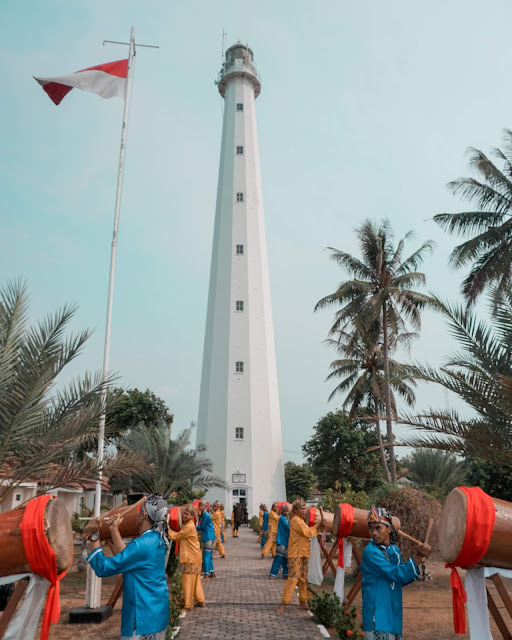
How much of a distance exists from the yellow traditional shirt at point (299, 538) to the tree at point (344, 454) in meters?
25.8

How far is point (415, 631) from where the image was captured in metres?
8.11

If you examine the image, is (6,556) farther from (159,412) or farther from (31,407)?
(159,412)

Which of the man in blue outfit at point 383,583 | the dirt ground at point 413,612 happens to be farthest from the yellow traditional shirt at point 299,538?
the man in blue outfit at point 383,583

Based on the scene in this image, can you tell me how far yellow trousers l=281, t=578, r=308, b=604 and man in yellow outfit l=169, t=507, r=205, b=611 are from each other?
1471 mm

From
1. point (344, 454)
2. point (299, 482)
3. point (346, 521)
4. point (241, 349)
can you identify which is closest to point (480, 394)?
point (346, 521)

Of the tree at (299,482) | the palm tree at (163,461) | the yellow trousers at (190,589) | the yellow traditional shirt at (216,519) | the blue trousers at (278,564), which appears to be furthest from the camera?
the tree at (299,482)

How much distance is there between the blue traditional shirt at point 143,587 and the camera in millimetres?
4637

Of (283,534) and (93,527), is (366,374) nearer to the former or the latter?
(283,534)

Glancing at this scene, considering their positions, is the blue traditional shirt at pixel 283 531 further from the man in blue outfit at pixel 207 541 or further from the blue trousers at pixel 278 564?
the man in blue outfit at pixel 207 541

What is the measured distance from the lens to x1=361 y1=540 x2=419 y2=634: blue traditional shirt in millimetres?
4863

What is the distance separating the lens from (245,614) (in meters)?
8.94

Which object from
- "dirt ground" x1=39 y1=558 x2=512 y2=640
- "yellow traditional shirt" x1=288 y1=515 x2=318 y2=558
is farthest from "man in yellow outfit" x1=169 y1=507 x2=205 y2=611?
"yellow traditional shirt" x1=288 y1=515 x2=318 y2=558

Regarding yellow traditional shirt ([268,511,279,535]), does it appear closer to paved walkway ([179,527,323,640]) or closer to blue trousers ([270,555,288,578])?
paved walkway ([179,527,323,640])

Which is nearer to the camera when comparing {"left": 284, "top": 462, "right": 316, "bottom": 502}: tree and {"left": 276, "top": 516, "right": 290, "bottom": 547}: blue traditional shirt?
{"left": 276, "top": 516, "right": 290, "bottom": 547}: blue traditional shirt
